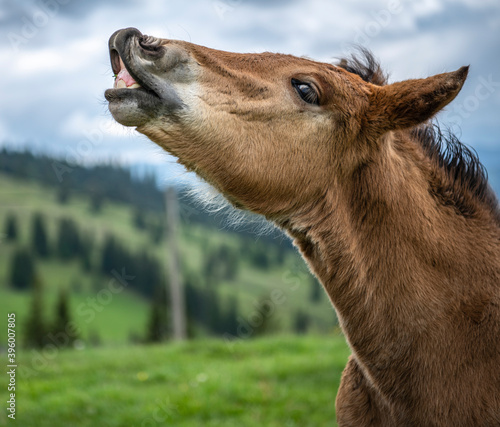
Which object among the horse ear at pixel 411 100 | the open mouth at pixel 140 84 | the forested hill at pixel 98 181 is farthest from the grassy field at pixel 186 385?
the forested hill at pixel 98 181

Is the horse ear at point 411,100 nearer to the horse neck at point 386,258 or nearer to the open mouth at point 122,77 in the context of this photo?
the horse neck at point 386,258

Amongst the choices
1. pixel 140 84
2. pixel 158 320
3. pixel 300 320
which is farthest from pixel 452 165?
pixel 300 320

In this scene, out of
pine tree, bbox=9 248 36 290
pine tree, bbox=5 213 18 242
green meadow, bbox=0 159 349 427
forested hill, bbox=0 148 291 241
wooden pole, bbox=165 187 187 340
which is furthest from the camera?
forested hill, bbox=0 148 291 241

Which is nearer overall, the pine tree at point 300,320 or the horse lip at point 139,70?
the horse lip at point 139,70

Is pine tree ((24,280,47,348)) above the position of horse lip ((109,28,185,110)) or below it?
below

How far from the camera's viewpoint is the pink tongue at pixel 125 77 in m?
2.55

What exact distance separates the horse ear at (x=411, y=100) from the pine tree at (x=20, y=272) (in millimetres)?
29214

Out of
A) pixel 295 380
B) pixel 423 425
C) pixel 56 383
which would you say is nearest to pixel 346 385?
pixel 423 425

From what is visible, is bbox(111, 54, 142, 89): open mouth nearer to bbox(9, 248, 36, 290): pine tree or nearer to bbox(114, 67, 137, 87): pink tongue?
bbox(114, 67, 137, 87): pink tongue

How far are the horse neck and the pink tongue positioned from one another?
1.11 m

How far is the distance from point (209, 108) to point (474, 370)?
6.30 ft

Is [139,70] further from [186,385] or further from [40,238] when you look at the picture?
[40,238]

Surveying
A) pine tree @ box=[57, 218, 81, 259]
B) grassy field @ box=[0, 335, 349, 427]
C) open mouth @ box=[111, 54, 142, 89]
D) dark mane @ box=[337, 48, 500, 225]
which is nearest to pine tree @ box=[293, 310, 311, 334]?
pine tree @ box=[57, 218, 81, 259]

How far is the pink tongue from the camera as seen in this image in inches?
100
